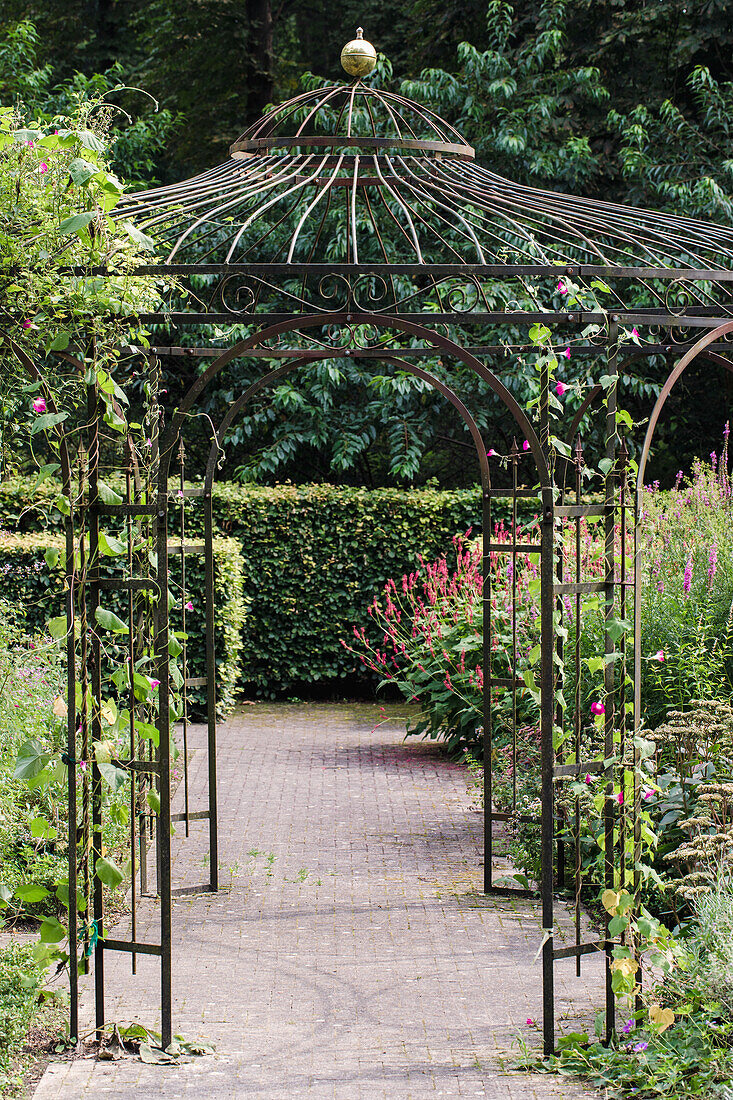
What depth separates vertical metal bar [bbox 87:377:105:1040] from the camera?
372 cm

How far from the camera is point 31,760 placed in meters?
3.66

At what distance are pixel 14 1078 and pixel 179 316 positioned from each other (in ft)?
8.43

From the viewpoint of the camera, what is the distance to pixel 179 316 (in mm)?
3949

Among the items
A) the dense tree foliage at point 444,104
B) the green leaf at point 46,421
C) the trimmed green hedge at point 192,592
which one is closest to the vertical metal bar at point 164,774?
the green leaf at point 46,421

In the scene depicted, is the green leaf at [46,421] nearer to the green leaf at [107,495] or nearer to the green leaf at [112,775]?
the green leaf at [107,495]

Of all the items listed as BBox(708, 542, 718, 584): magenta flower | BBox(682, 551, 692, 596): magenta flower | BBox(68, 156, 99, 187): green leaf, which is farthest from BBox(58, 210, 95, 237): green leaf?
BBox(708, 542, 718, 584): magenta flower

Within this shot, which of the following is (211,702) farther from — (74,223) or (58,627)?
(74,223)

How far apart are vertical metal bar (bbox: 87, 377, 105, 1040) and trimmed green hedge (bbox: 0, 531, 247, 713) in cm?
438

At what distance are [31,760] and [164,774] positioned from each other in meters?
0.45

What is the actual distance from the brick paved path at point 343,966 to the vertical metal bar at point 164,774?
24 centimetres

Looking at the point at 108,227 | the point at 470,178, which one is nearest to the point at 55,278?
the point at 108,227

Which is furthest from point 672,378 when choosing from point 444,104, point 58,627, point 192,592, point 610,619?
point 444,104

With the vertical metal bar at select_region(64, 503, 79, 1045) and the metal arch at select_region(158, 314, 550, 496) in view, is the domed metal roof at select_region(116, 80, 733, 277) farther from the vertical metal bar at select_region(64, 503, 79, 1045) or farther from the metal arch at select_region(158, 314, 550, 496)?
the vertical metal bar at select_region(64, 503, 79, 1045)

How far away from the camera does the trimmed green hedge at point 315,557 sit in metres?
10.7
